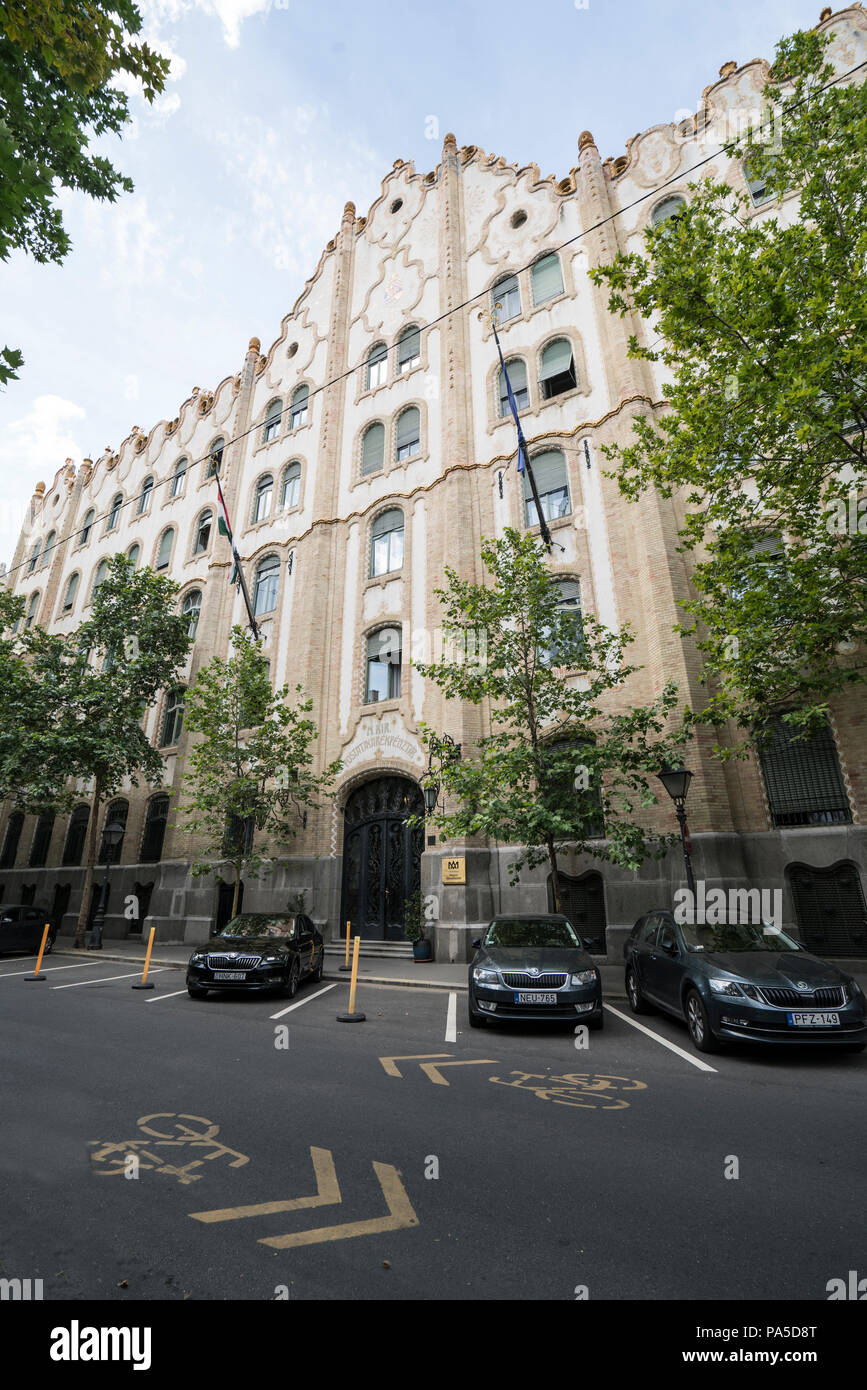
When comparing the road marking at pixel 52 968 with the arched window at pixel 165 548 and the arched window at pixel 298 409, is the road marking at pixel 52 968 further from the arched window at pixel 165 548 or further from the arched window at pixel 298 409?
the arched window at pixel 298 409

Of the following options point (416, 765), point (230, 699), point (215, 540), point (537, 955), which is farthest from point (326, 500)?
point (537, 955)

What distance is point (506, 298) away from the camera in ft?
68.8

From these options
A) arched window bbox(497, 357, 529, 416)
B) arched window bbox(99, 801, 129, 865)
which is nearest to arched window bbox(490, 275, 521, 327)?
arched window bbox(497, 357, 529, 416)

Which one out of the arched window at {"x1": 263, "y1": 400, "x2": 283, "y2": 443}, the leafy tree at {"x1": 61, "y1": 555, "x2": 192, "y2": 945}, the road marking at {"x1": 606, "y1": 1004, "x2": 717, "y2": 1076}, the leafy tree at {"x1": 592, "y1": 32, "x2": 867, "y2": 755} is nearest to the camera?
the road marking at {"x1": 606, "y1": 1004, "x2": 717, "y2": 1076}

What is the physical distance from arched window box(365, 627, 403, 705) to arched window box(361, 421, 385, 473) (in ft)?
21.7

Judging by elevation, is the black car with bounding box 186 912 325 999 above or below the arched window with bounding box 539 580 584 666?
below

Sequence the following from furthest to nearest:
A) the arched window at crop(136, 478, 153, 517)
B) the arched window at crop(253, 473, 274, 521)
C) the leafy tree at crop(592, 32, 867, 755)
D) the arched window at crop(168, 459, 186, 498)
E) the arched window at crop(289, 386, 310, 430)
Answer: the arched window at crop(136, 478, 153, 517) → the arched window at crop(168, 459, 186, 498) → the arched window at crop(289, 386, 310, 430) → the arched window at crop(253, 473, 274, 521) → the leafy tree at crop(592, 32, 867, 755)

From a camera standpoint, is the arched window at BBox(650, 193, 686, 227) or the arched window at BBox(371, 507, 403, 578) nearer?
the arched window at BBox(650, 193, 686, 227)

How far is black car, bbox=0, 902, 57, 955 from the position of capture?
701 inches

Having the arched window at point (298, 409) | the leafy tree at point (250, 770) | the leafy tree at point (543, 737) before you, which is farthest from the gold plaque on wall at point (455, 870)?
the arched window at point (298, 409)

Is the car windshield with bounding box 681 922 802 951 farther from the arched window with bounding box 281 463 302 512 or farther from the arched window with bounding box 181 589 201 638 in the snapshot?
the arched window with bounding box 181 589 201 638

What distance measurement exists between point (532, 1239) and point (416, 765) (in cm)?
1391

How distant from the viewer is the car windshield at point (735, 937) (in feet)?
25.3

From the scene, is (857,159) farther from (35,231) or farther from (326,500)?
(326,500)
